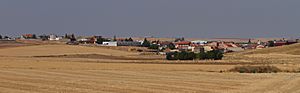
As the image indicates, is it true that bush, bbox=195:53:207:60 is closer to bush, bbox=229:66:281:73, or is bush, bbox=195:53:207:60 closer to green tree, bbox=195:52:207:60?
green tree, bbox=195:52:207:60

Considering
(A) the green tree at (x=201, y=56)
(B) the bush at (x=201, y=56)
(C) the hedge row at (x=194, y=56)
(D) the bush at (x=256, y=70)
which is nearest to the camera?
(D) the bush at (x=256, y=70)

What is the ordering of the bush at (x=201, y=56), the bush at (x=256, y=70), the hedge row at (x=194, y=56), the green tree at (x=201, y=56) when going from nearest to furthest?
the bush at (x=256, y=70), the hedge row at (x=194, y=56), the green tree at (x=201, y=56), the bush at (x=201, y=56)

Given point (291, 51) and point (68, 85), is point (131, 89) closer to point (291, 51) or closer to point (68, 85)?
point (68, 85)

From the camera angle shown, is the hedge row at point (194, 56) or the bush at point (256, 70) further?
the hedge row at point (194, 56)

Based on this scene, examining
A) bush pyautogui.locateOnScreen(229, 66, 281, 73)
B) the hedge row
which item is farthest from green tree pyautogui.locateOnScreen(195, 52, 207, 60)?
bush pyautogui.locateOnScreen(229, 66, 281, 73)

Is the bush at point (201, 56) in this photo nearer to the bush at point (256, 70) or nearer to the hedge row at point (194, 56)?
the hedge row at point (194, 56)

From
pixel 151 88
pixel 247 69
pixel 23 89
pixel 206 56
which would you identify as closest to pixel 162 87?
pixel 151 88

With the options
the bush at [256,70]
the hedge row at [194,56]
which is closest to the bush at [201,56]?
the hedge row at [194,56]

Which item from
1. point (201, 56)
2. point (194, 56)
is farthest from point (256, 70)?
point (201, 56)

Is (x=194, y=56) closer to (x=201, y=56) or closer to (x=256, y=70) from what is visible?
(x=201, y=56)

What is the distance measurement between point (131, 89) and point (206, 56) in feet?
225

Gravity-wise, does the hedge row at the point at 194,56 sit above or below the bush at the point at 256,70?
below

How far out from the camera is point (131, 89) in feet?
96.6

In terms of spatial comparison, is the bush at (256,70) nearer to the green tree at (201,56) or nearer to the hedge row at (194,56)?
the hedge row at (194,56)
